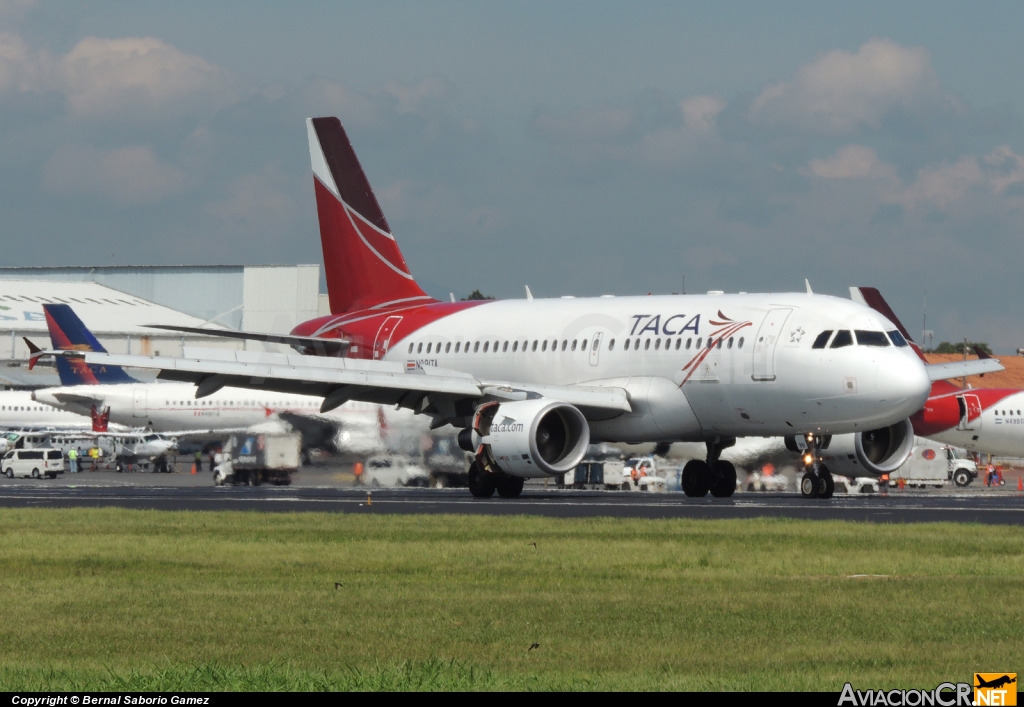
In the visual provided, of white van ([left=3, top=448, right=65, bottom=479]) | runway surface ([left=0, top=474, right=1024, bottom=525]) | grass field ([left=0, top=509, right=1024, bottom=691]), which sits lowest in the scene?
grass field ([left=0, top=509, right=1024, bottom=691])

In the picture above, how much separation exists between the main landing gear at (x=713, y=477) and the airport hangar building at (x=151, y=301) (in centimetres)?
7675

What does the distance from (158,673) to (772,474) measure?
3335cm

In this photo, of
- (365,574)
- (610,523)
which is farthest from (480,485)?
(365,574)

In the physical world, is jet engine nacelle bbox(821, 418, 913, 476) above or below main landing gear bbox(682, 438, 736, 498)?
above

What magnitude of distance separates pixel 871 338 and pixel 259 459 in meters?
19.9

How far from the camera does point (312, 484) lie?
45875 mm

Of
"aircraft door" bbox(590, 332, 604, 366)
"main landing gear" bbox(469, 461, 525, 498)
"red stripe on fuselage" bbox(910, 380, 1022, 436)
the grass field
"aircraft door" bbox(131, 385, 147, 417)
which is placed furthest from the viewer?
"aircraft door" bbox(131, 385, 147, 417)

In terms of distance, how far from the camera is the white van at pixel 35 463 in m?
67.4

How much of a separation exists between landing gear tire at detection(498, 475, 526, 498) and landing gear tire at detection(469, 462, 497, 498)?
0.69 ft

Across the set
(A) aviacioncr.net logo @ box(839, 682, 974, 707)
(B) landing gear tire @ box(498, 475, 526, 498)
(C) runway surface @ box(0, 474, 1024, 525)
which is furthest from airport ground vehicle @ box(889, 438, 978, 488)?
(A) aviacioncr.net logo @ box(839, 682, 974, 707)

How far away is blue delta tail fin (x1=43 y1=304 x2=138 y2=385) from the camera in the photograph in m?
81.9

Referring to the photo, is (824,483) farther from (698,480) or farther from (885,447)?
(698,480)

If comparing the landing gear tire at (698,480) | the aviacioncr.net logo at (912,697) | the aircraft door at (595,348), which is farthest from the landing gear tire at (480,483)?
the aviacioncr.net logo at (912,697)

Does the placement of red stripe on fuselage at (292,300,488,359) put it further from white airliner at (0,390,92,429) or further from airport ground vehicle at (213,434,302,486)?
white airliner at (0,390,92,429)
